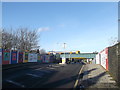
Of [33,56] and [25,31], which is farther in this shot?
[25,31]

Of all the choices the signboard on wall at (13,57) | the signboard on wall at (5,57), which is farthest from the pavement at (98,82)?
the signboard on wall at (13,57)

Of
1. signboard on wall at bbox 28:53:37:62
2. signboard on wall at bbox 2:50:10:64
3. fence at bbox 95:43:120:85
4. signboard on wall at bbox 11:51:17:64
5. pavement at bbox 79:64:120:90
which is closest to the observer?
pavement at bbox 79:64:120:90

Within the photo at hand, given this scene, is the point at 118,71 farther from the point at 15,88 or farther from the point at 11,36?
the point at 11,36

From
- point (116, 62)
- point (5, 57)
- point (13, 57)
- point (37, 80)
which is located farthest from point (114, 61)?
point (13, 57)

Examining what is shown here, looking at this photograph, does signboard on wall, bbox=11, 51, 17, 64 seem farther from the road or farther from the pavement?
the pavement

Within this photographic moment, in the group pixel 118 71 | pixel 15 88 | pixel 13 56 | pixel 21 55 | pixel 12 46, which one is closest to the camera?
pixel 15 88

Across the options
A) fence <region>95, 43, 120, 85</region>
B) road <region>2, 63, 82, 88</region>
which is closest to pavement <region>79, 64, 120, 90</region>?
fence <region>95, 43, 120, 85</region>

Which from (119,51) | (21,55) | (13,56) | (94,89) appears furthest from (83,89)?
(21,55)

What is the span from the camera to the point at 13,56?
100 ft

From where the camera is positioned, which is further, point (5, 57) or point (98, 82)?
point (5, 57)

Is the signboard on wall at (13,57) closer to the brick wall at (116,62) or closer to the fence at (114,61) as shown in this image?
the fence at (114,61)

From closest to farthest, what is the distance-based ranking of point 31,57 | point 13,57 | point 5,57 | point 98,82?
point 98,82 → point 5,57 → point 13,57 → point 31,57

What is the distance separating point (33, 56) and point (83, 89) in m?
34.9

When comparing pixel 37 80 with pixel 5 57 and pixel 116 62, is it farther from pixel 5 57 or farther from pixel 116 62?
pixel 5 57
